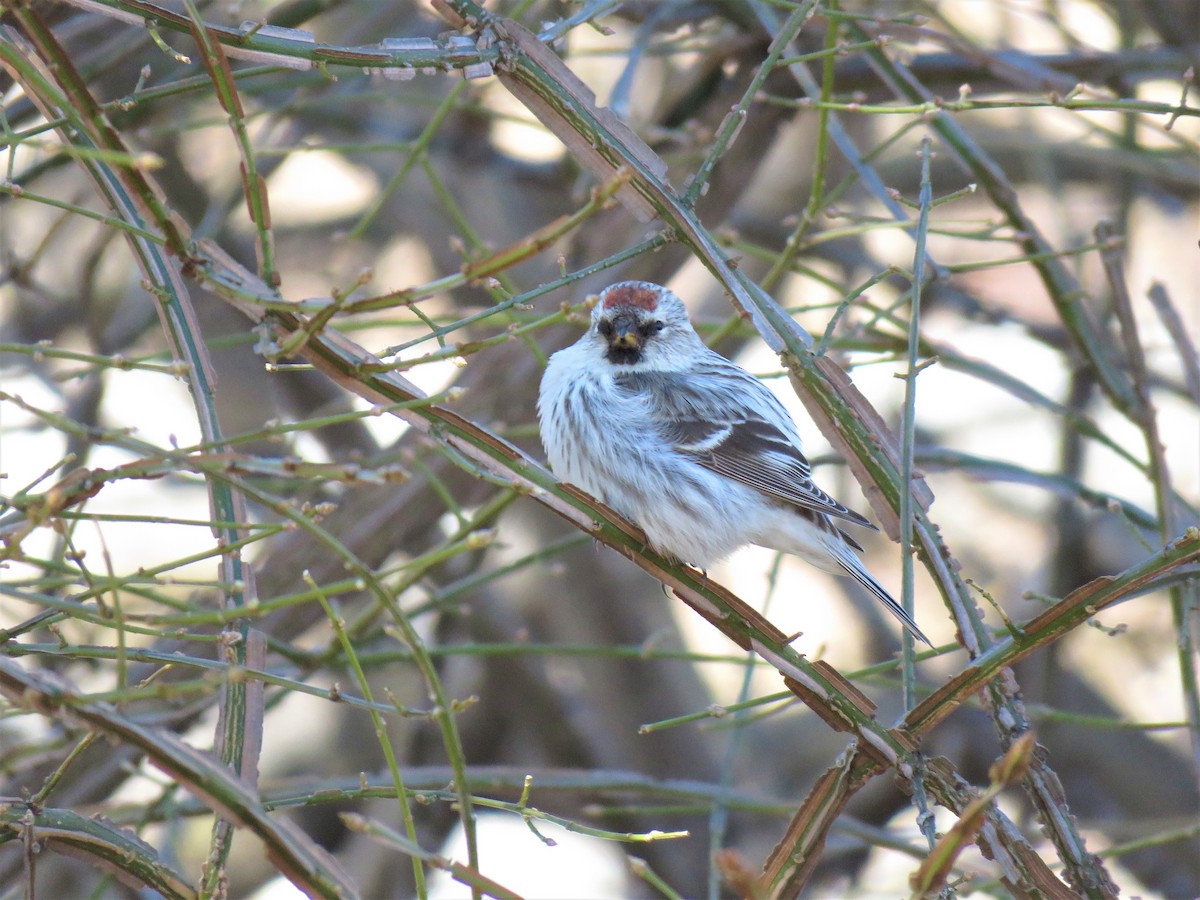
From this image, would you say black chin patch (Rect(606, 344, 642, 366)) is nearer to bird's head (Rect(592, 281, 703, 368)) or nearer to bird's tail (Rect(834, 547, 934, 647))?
bird's head (Rect(592, 281, 703, 368))

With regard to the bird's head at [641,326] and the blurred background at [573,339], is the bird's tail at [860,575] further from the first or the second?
the bird's head at [641,326]

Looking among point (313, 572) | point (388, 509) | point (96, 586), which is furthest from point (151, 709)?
point (96, 586)

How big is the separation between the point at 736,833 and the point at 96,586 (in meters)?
4.40

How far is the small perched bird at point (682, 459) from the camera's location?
11.3 ft

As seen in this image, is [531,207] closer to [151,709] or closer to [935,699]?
[151,709]

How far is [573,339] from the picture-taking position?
4.35 metres

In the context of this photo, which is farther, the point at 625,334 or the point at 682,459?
the point at 625,334

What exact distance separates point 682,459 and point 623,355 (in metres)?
0.40

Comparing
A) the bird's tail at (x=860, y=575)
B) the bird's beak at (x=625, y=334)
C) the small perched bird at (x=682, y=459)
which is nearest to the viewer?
the bird's tail at (x=860, y=575)

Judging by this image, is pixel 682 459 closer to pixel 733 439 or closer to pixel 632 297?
pixel 733 439

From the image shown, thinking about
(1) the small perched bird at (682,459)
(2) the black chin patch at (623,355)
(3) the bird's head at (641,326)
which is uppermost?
(3) the bird's head at (641,326)

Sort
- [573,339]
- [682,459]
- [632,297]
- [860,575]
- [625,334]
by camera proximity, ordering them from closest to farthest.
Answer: [860,575] → [682,459] → [625,334] → [632,297] → [573,339]

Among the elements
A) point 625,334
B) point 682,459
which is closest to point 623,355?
point 625,334

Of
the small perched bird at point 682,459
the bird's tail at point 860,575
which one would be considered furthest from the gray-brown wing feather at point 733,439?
the bird's tail at point 860,575
